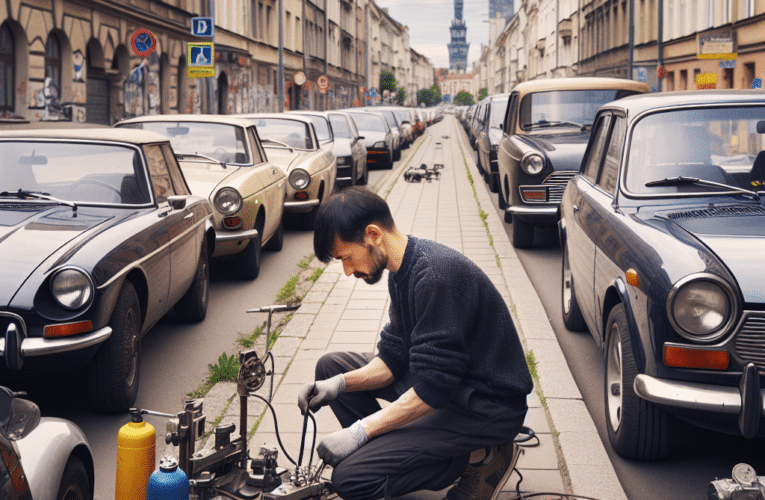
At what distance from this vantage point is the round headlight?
28.1 feet

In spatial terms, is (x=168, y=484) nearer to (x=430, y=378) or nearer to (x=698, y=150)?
(x=430, y=378)

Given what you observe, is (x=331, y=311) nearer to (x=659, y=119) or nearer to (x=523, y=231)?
(x=659, y=119)

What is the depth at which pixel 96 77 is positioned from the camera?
74.7ft

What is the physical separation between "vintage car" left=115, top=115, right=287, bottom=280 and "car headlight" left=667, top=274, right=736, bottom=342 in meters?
4.94

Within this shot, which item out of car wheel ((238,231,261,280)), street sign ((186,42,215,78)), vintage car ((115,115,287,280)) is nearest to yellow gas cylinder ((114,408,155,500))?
vintage car ((115,115,287,280))

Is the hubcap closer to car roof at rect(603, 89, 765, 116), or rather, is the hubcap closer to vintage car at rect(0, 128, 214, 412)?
car roof at rect(603, 89, 765, 116)

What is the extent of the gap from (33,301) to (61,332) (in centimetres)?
20

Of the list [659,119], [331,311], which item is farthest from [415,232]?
[659,119]

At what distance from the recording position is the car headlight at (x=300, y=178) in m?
12.0

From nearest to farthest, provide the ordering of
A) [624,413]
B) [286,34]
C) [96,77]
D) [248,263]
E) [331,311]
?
1. [624,413]
2. [331,311]
3. [248,263]
4. [96,77]
5. [286,34]

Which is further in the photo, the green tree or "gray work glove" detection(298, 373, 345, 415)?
the green tree

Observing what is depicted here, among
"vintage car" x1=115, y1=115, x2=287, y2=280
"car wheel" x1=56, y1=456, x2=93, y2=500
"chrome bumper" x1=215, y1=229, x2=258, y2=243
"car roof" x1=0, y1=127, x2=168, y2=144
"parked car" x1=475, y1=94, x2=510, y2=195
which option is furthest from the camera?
"parked car" x1=475, y1=94, x2=510, y2=195

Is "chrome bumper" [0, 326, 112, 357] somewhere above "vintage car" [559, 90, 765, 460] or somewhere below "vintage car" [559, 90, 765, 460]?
below

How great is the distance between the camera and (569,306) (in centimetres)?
700
